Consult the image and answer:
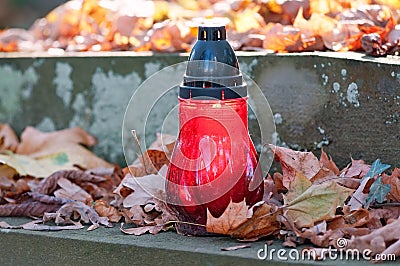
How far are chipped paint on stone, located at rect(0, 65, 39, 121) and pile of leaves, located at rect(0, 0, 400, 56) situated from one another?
5.7 inches

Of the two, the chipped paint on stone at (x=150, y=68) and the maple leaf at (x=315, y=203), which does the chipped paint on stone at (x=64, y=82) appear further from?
the maple leaf at (x=315, y=203)

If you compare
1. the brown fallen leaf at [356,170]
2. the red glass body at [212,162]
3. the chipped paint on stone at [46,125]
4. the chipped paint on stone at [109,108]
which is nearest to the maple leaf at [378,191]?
the brown fallen leaf at [356,170]

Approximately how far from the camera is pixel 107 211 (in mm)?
1880

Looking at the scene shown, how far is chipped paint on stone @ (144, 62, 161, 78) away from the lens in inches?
92.2

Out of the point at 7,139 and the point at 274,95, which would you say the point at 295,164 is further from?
the point at 7,139

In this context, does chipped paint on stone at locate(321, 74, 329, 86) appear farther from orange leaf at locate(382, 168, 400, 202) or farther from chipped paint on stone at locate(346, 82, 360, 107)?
orange leaf at locate(382, 168, 400, 202)

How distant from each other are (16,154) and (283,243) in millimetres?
1234

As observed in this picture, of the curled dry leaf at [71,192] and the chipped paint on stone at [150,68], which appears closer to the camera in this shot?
the curled dry leaf at [71,192]

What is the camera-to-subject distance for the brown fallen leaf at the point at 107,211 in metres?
1.86

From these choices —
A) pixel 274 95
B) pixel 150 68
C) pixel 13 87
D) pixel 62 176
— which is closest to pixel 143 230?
pixel 62 176

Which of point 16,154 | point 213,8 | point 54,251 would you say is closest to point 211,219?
point 54,251

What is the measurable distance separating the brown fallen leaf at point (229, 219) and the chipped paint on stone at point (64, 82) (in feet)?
3.59

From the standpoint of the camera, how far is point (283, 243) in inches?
61.7

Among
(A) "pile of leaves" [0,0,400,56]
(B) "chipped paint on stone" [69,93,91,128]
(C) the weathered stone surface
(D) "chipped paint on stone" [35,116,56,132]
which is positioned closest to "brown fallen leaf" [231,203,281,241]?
(C) the weathered stone surface
